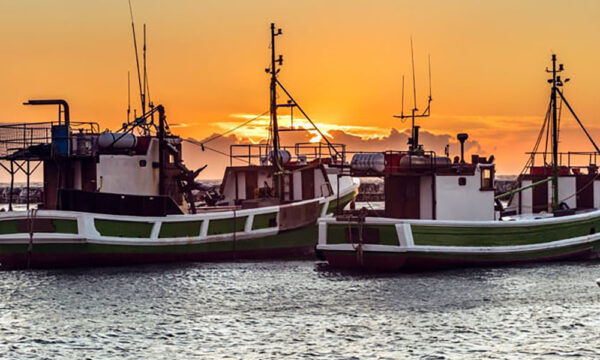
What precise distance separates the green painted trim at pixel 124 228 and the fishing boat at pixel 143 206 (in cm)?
3

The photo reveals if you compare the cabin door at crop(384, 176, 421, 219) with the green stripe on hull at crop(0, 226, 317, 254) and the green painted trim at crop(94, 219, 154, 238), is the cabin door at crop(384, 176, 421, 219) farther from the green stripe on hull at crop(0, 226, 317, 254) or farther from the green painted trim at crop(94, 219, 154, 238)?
the green painted trim at crop(94, 219, 154, 238)

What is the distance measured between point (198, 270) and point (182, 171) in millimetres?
5431

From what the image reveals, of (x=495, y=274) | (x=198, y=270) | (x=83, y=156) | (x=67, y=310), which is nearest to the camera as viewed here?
(x=67, y=310)

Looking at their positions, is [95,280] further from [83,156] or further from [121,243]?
[83,156]

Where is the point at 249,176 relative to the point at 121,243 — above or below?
above

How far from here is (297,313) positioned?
2495cm

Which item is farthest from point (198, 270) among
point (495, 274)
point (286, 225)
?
point (495, 274)

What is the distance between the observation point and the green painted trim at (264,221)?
3600cm

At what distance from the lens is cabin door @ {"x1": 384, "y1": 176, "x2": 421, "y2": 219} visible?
32531mm

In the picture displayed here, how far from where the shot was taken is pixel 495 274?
1219 inches

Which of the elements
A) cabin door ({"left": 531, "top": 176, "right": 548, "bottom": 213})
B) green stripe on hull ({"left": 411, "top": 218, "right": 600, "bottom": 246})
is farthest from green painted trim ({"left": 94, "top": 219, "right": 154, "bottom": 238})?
cabin door ({"left": 531, "top": 176, "right": 548, "bottom": 213})

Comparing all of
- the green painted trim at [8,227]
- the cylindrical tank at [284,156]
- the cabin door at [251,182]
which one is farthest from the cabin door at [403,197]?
the green painted trim at [8,227]

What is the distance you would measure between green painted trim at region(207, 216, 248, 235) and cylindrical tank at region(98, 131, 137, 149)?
14.2ft

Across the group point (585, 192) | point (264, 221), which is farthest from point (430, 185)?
point (585, 192)
